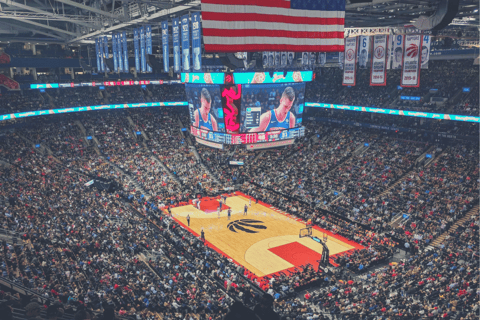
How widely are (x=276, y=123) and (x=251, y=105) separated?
243 cm

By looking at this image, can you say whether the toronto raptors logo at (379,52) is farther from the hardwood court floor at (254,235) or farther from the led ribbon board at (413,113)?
the hardwood court floor at (254,235)

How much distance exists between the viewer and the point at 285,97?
93.0 ft

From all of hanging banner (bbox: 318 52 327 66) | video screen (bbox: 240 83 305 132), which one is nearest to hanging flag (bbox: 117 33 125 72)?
video screen (bbox: 240 83 305 132)

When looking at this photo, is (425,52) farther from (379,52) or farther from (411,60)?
(379,52)

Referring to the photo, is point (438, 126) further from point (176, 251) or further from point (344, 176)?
point (176, 251)

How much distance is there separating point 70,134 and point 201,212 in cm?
2006

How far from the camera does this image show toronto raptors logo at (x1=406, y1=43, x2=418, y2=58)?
24970 mm

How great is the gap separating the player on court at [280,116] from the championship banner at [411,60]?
7.64 metres

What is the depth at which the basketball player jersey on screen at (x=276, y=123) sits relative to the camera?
93.6 ft

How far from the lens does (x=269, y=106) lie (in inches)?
1110

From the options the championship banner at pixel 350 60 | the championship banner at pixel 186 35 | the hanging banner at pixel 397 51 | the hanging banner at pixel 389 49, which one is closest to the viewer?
the championship banner at pixel 186 35

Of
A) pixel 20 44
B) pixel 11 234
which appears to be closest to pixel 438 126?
pixel 11 234

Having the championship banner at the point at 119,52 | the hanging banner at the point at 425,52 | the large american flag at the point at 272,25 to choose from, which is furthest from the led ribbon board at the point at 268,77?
the large american flag at the point at 272,25

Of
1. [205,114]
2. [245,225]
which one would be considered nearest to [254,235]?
[245,225]
